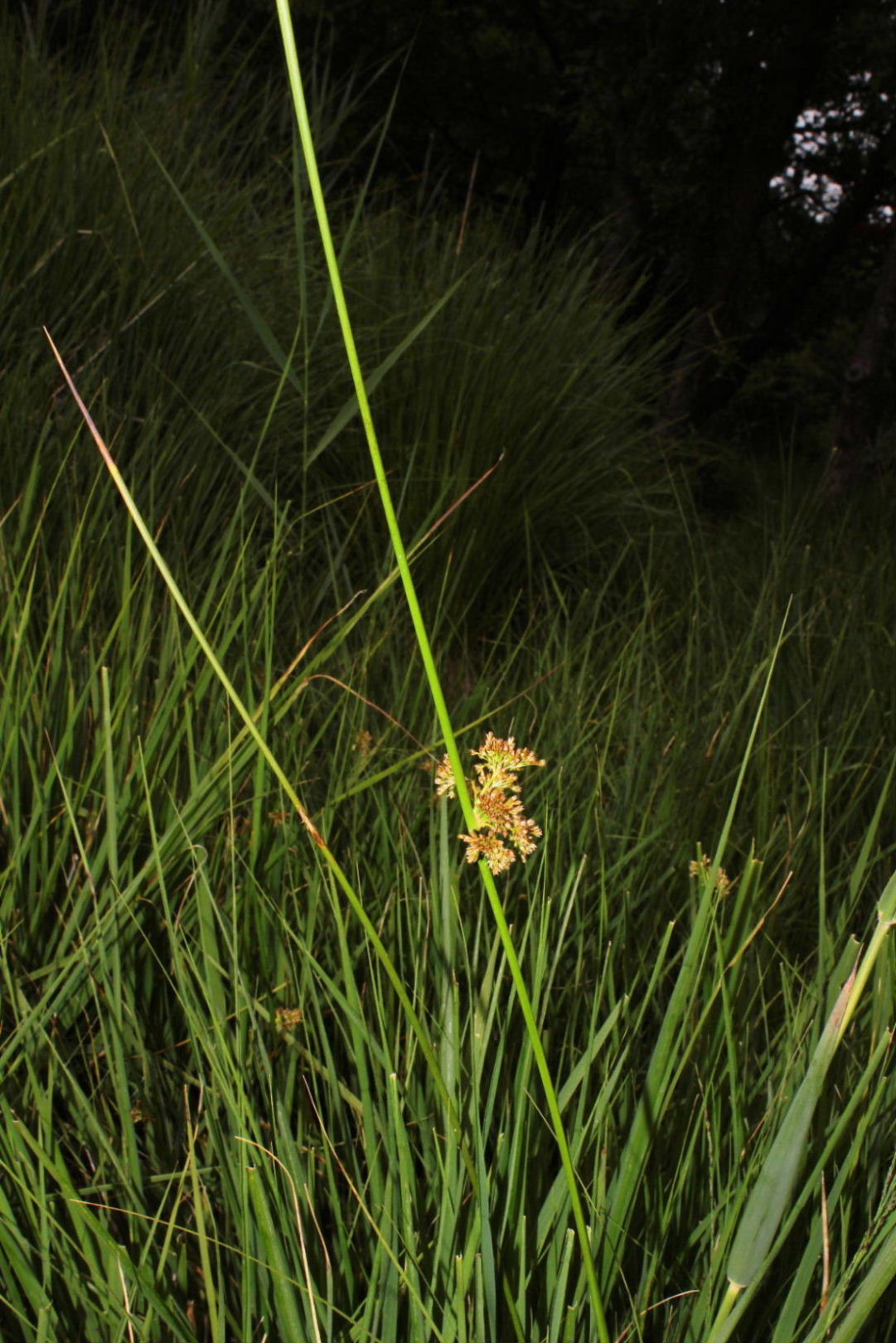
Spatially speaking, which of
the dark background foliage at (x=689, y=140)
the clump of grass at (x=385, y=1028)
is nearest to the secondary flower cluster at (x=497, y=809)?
the clump of grass at (x=385, y=1028)

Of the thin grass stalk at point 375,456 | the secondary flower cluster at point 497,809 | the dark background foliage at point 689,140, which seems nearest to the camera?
the thin grass stalk at point 375,456

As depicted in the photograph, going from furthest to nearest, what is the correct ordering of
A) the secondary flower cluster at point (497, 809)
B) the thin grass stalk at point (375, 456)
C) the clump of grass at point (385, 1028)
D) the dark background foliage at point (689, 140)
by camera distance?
1. the dark background foliage at point (689, 140)
2. the clump of grass at point (385, 1028)
3. the secondary flower cluster at point (497, 809)
4. the thin grass stalk at point (375, 456)

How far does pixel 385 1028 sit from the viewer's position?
28.9 inches

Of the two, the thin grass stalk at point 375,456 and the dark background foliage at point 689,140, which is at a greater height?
the dark background foliage at point 689,140

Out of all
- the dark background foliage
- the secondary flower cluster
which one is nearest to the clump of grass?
the secondary flower cluster

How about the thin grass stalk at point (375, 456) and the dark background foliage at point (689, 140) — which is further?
the dark background foliage at point (689, 140)

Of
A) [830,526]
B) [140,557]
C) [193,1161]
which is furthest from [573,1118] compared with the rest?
[830,526]

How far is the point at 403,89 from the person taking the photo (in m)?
6.01

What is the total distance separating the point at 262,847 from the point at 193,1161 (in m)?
0.38

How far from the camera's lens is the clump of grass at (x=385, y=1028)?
642 mm

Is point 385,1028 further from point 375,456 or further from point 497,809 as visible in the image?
point 375,456

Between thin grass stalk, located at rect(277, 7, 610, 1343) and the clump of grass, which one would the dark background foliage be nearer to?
the clump of grass

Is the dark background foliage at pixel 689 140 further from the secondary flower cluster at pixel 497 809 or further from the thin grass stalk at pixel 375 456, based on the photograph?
the thin grass stalk at pixel 375 456

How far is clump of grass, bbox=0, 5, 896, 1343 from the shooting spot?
64cm
